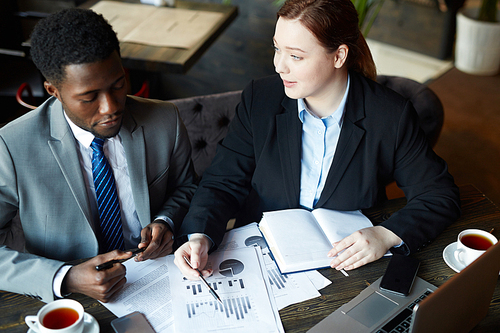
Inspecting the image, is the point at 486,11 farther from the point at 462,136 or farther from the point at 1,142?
the point at 1,142

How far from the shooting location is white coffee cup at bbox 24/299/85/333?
3.04 ft

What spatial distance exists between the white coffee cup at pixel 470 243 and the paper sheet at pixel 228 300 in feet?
1.78

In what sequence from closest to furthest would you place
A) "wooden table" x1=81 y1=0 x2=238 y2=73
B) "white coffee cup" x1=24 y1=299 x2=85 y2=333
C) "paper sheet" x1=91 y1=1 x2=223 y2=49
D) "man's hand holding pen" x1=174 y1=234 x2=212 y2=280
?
"white coffee cup" x1=24 y1=299 x2=85 y2=333 → "man's hand holding pen" x1=174 y1=234 x2=212 y2=280 → "wooden table" x1=81 y1=0 x2=238 y2=73 → "paper sheet" x1=91 y1=1 x2=223 y2=49

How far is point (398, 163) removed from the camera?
4.81ft

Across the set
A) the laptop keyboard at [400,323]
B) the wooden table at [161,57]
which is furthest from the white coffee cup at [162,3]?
the laptop keyboard at [400,323]

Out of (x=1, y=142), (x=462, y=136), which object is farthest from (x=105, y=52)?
(x=462, y=136)

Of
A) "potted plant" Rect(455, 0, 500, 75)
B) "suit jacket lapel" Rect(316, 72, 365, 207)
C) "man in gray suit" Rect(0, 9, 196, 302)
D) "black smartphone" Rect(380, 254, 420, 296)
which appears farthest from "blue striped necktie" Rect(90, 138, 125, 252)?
"potted plant" Rect(455, 0, 500, 75)

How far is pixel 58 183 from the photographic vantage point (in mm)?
1276

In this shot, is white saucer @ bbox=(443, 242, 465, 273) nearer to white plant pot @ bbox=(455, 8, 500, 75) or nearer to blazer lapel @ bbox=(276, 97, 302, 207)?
blazer lapel @ bbox=(276, 97, 302, 207)

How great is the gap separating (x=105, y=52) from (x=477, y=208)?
1.21 metres

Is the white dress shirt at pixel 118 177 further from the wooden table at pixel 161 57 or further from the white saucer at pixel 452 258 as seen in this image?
the wooden table at pixel 161 57

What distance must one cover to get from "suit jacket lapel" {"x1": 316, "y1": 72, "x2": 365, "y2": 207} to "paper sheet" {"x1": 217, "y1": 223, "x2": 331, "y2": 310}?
315mm

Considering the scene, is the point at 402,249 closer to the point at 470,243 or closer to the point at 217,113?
the point at 470,243

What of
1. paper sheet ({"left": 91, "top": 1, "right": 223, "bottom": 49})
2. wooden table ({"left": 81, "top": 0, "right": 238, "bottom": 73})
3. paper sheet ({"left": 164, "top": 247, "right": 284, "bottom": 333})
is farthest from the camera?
paper sheet ({"left": 91, "top": 1, "right": 223, "bottom": 49})
